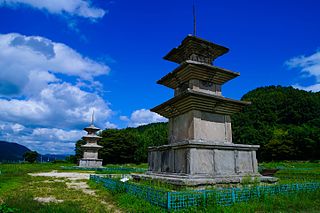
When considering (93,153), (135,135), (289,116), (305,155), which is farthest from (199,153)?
(289,116)

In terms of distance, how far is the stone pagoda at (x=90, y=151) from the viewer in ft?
147

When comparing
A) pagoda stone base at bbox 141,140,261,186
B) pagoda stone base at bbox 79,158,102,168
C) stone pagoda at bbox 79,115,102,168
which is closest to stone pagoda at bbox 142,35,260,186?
pagoda stone base at bbox 141,140,261,186

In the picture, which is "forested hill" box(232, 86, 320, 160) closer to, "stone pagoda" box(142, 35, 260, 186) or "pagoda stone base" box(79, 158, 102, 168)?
"pagoda stone base" box(79, 158, 102, 168)

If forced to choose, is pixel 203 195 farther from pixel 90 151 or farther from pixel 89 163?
pixel 90 151

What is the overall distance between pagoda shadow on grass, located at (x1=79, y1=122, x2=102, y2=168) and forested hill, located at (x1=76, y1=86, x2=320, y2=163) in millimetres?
14639

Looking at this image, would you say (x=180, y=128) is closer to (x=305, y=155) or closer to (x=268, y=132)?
(x=305, y=155)

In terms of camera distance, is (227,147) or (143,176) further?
(143,176)

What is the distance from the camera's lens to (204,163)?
11219 mm

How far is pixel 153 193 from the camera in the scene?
886 centimetres

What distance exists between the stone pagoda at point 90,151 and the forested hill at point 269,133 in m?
14.6

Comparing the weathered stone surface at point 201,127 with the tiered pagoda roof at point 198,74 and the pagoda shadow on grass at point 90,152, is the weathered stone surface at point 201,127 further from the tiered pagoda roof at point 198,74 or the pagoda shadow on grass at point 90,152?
the pagoda shadow on grass at point 90,152

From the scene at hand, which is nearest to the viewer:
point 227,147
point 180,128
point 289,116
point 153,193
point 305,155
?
point 153,193

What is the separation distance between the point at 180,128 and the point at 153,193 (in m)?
5.21

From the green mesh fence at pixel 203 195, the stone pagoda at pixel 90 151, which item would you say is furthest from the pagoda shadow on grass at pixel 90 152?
the green mesh fence at pixel 203 195
